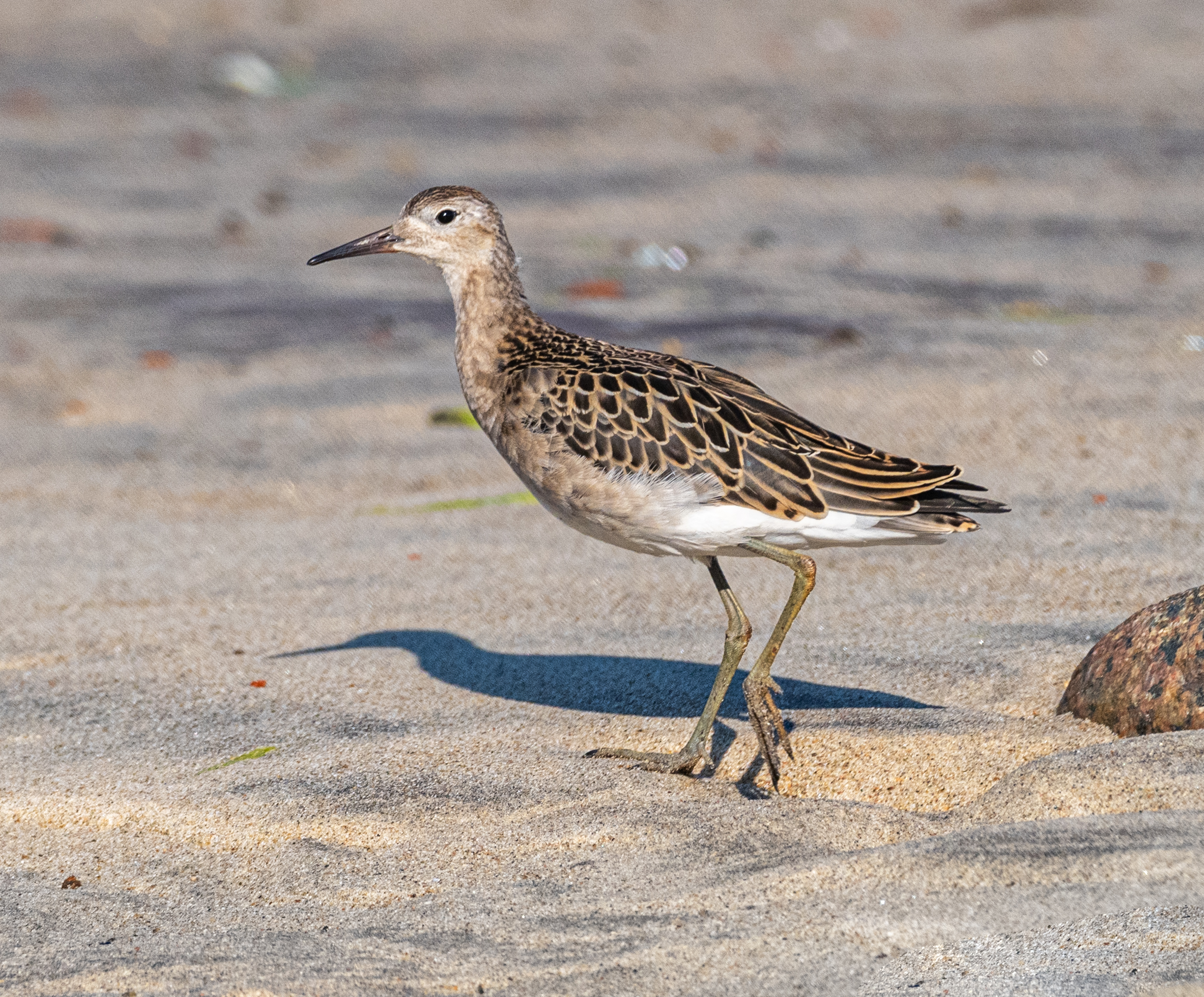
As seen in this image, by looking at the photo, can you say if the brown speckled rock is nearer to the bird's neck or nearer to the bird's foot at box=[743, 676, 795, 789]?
the bird's foot at box=[743, 676, 795, 789]

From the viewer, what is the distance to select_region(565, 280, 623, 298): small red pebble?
962 cm

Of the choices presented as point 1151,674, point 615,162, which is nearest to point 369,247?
point 1151,674

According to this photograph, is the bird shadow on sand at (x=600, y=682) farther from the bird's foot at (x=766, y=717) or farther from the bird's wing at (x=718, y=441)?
the bird's wing at (x=718, y=441)

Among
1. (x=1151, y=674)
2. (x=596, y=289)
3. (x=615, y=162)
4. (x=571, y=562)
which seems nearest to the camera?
(x=1151, y=674)

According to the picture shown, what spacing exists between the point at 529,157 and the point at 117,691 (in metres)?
8.60

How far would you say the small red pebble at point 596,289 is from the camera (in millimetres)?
9617

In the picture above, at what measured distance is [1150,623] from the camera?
4.25 meters

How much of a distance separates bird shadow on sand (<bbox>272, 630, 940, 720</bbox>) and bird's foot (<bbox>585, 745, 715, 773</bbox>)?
334 millimetres

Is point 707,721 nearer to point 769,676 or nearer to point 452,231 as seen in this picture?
point 769,676

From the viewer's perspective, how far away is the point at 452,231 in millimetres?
4895

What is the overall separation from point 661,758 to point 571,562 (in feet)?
6.22

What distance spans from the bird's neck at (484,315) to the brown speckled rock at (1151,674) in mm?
1752

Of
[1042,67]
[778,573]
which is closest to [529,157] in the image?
[1042,67]

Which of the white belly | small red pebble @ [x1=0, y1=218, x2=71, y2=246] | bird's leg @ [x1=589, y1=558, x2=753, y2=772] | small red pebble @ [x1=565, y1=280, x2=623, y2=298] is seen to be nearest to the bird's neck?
the white belly
